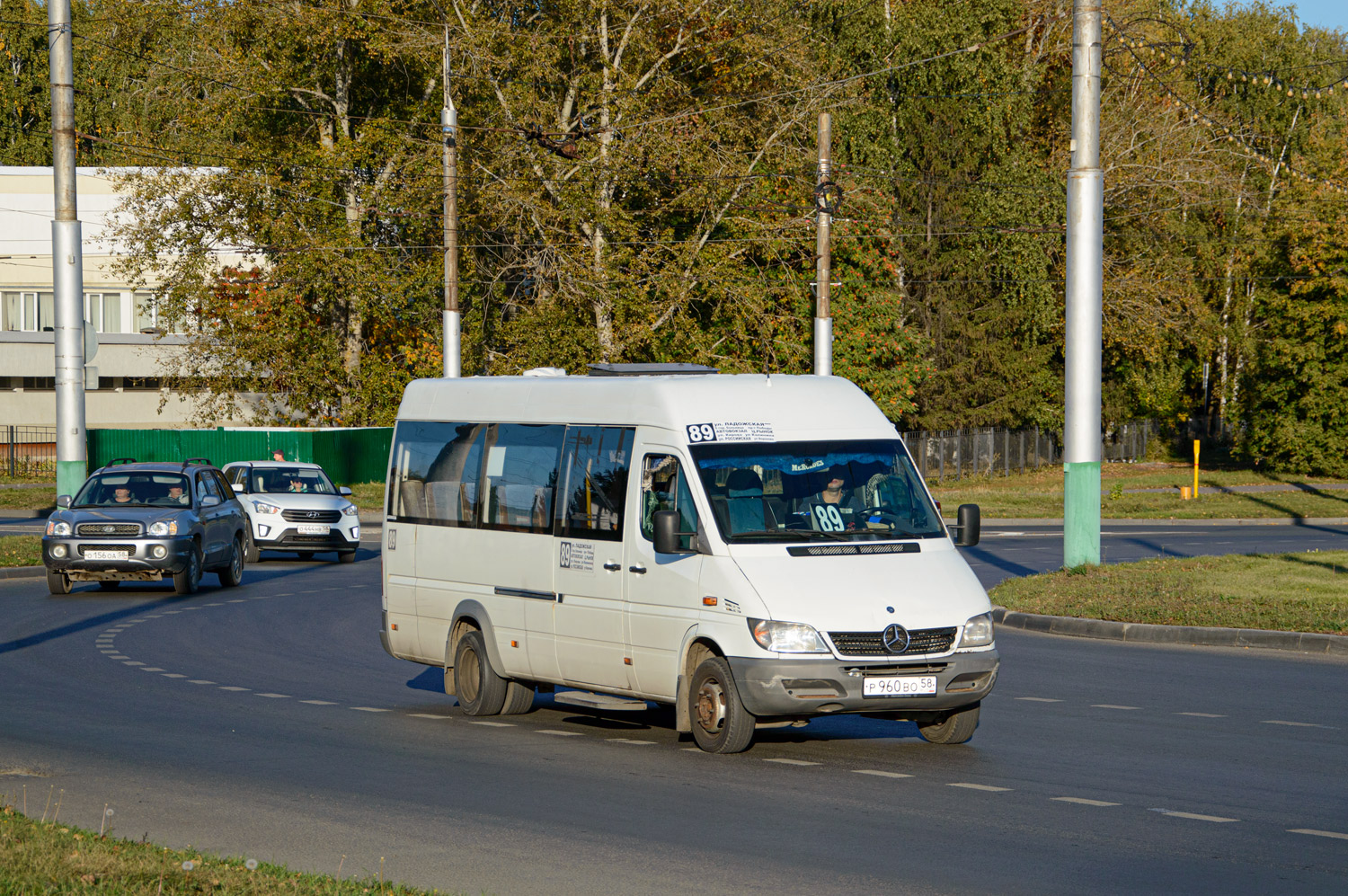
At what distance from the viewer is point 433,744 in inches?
441

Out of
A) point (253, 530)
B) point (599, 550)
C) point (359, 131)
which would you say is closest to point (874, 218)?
point (359, 131)

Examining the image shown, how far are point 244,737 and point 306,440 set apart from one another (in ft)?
128

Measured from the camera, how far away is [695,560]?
10.6 m

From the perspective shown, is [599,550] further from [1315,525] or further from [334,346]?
[334,346]

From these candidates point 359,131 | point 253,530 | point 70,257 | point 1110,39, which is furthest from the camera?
point 1110,39

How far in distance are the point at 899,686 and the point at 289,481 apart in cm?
2163

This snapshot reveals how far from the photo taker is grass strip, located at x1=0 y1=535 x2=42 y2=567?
26.4 metres

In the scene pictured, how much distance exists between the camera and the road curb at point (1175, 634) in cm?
1661

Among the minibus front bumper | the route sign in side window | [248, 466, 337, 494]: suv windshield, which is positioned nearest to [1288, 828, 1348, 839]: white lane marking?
the minibus front bumper

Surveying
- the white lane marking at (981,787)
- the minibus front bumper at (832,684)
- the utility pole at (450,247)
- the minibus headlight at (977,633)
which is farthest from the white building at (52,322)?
the white lane marking at (981,787)

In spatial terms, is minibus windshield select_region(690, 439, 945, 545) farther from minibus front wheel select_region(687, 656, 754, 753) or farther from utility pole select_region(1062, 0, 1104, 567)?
utility pole select_region(1062, 0, 1104, 567)

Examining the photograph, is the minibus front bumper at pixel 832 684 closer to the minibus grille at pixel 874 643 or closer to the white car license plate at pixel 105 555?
the minibus grille at pixel 874 643

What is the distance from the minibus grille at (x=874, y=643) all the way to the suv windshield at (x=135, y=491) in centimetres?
1524

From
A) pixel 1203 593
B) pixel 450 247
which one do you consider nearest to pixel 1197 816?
pixel 1203 593
